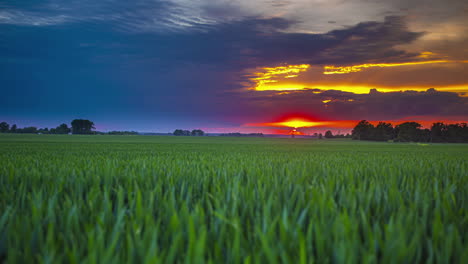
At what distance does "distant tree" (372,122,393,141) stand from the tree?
106m

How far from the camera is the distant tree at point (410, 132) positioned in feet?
316

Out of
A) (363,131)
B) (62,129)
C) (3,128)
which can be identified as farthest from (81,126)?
(363,131)

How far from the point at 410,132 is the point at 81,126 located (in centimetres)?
12060

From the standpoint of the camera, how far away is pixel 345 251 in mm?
957

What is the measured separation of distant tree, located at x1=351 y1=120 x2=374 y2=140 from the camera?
4195 inches

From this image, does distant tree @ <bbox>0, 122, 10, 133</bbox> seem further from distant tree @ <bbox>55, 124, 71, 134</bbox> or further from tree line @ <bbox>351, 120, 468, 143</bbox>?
tree line @ <bbox>351, 120, 468, 143</bbox>

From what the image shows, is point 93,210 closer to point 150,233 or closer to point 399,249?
point 150,233

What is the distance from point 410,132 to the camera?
320 feet

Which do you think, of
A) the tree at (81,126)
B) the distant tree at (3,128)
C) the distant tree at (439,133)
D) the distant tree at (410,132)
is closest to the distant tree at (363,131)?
the distant tree at (410,132)

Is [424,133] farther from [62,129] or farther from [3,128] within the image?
[3,128]

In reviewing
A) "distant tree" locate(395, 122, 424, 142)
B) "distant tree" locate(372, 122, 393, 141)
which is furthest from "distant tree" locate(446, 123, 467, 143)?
"distant tree" locate(372, 122, 393, 141)

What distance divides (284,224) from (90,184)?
247 centimetres

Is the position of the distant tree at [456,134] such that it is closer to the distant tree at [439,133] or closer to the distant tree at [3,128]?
the distant tree at [439,133]

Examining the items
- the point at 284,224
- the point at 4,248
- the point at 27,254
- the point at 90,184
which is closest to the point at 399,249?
the point at 284,224
